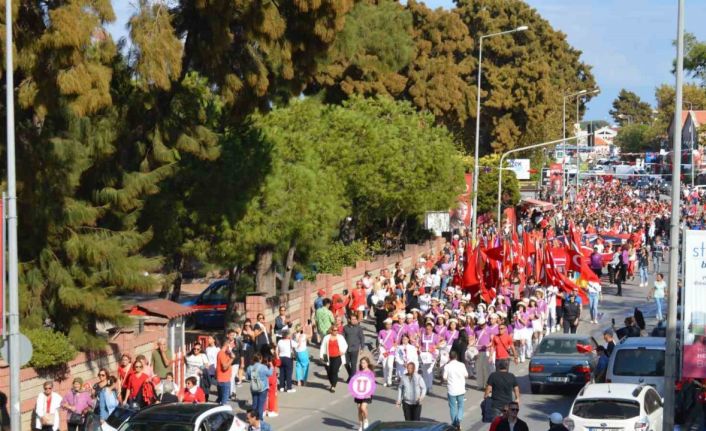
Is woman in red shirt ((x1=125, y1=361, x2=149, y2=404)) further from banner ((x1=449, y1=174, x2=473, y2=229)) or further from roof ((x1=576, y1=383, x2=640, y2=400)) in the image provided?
banner ((x1=449, y1=174, x2=473, y2=229))

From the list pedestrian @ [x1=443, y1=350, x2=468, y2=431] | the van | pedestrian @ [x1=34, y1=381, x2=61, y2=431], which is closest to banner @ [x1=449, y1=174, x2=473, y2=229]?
the van

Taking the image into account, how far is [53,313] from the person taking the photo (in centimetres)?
2442

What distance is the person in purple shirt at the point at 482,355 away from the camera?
26797 millimetres

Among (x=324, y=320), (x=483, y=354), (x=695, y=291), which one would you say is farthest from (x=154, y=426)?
(x=324, y=320)

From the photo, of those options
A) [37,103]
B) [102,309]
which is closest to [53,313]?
[102,309]

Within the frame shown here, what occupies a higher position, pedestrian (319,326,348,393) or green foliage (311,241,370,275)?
green foliage (311,241,370,275)

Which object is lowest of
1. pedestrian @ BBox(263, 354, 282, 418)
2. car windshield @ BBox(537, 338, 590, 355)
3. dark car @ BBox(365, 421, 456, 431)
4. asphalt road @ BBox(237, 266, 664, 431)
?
asphalt road @ BBox(237, 266, 664, 431)

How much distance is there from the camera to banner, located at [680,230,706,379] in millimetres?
19203

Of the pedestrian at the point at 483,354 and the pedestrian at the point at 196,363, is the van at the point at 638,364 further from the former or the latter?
the pedestrian at the point at 196,363

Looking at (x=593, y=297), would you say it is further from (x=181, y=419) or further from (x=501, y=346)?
(x=181, y=419)

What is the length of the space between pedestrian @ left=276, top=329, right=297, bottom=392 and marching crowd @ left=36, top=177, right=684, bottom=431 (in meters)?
0.02

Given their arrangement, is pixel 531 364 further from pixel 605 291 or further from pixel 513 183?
pixel 513 183

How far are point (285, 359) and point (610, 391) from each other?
8294 mm

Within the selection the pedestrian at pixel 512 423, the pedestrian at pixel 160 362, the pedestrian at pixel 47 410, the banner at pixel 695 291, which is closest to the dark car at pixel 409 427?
the pedestrian at pixel 512 423
